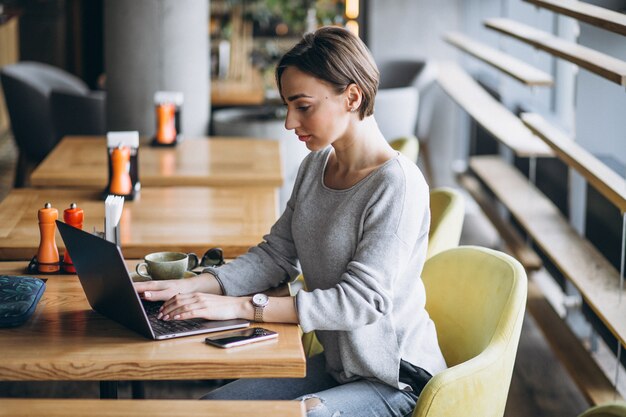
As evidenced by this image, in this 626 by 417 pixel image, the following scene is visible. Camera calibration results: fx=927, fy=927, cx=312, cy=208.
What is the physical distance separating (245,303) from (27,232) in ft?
3.50

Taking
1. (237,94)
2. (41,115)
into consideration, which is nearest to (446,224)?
(237,94)

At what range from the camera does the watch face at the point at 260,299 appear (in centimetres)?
210

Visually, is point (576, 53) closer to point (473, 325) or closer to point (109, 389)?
point (473, 325)

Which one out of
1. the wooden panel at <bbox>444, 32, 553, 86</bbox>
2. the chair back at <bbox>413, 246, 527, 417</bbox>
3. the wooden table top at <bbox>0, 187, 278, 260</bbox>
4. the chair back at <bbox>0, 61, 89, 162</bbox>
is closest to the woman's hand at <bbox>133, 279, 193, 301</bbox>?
the wooden table top at <bbox>0, 187, 278, 260</bbox>

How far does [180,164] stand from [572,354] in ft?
5.77

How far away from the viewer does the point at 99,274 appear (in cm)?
200

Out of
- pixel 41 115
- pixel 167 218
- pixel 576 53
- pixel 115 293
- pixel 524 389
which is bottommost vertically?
pixel 524 389

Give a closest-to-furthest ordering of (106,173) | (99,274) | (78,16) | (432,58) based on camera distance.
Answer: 1. (99,274)
2. (106,173)
3. (432,58)
4. (78,16)

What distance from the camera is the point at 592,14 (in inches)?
111

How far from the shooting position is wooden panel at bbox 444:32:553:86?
3814 millimetres

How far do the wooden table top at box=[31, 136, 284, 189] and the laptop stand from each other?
153cm

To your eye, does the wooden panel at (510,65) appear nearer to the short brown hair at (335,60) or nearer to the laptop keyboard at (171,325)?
the short brown hair at (335,60)

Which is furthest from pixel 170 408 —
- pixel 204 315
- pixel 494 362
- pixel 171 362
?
pixel 494 362

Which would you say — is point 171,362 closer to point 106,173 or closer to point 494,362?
point 494,362
